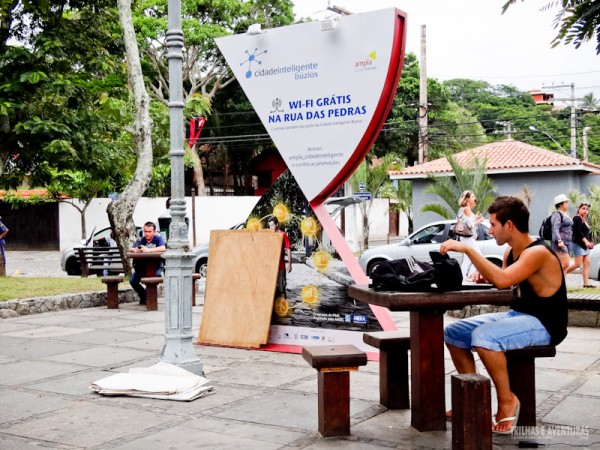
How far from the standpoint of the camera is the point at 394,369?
18.6 ft

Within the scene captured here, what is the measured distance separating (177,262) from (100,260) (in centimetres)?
1079

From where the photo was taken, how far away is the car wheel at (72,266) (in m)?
20.3

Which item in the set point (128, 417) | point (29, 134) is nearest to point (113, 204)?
point (29, 134)

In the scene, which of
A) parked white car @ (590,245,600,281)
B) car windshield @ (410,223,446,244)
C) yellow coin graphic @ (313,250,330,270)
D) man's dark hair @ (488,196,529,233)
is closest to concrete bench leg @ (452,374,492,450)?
man's dark hair @ (488,196,529,233)

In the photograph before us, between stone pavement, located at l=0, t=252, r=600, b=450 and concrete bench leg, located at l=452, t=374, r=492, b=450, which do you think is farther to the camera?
stone pavement, located at l=0, t=252, r=600, b=450

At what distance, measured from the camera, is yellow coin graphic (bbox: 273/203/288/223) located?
880 cm

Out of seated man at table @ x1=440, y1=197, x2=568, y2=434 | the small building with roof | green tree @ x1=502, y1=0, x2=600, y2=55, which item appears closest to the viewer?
green tree @ x1=502, y1=0, x2=600, y2=55

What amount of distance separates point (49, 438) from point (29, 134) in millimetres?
10352

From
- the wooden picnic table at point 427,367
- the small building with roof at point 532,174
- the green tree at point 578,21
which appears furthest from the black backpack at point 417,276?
the small building with roof at point 532,174

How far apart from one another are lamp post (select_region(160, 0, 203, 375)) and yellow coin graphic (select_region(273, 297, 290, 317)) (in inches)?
69.0

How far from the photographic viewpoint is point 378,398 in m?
6.12

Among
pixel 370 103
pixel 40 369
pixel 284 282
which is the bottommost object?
pixel 40 369

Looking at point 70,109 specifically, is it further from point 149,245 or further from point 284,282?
point 284,282

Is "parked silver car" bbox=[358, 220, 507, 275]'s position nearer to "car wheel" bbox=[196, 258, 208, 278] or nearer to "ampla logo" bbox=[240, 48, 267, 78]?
"car wheel" bbox=[196, 258, 208, 278]
